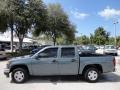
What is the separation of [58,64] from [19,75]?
6.16ft

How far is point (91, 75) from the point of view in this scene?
11.3 metres

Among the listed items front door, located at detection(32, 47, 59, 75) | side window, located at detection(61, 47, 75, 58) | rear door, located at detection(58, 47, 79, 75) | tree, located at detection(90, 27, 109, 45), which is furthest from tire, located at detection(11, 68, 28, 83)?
tree, located at detection(90, 27, 109, 45)

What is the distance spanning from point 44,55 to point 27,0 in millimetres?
22507

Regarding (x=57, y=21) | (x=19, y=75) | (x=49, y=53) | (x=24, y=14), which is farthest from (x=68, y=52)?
(x=57, y=21)

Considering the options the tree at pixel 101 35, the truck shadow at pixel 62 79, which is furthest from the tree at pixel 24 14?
the tree at pixel 101 35

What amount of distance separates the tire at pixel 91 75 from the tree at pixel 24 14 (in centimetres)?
2045

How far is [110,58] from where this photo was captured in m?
11.5

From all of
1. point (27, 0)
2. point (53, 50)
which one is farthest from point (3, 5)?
point (53, 50)

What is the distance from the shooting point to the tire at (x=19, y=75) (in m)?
11.1

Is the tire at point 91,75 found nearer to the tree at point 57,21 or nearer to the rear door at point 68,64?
the rear door at point 68,64

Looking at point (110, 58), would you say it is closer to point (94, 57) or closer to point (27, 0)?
point (94, 57)

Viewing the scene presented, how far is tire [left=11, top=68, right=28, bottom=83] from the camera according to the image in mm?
11055

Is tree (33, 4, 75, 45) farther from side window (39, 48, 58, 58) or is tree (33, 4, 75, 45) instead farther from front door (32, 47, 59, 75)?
front door (32, 47, 59, 75)

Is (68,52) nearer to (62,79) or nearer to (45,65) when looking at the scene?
(45,65)
